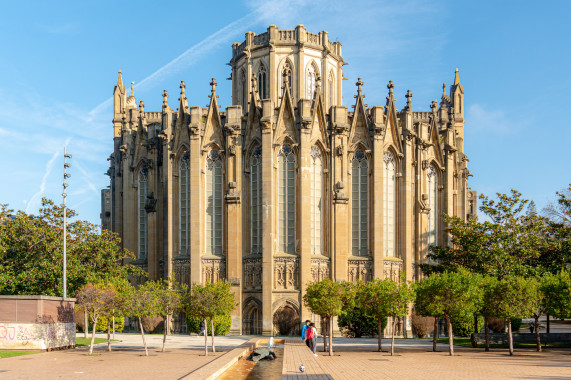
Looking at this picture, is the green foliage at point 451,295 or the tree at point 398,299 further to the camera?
the tree at point 398,299

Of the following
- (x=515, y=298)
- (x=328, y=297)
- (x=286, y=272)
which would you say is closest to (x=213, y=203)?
(x=286, y=272)

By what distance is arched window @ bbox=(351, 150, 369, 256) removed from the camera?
55.1 meters

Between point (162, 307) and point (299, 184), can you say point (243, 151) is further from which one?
point (162, 307)

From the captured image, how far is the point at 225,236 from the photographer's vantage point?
178 feet

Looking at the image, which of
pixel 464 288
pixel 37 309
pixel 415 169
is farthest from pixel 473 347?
pixel 37 309

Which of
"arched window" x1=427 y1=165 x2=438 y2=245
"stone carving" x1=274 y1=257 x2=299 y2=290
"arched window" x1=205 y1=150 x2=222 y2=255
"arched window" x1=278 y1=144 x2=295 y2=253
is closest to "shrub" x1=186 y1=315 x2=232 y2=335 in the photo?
"stone carving" x1=274 y1=257 x2=299 y2=290

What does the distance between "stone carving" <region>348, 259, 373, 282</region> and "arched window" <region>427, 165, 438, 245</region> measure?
24.1ft

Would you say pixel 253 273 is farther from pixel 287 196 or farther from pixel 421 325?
pixel 421 325

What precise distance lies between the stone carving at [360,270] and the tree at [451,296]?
17.6m

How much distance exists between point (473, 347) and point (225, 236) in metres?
21.4

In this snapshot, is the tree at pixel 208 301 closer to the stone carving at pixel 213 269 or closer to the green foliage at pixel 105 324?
the green foliage at pixel 105 324

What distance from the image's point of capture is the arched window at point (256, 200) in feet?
176

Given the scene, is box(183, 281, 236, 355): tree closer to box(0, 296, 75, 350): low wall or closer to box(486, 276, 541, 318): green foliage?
box(0, 296, 75, 350): low wall

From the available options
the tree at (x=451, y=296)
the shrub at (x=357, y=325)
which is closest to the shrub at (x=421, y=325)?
the shrub at (x=357, y=325)
